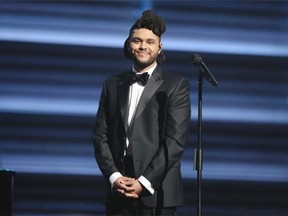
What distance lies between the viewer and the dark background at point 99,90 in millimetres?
4566

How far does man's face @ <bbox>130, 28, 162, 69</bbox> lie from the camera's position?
3.53m

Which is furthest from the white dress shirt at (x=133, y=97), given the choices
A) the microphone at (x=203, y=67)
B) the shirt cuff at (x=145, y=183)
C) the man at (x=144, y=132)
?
the microphone at (x=203, y=67)

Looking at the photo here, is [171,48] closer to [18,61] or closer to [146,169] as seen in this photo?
[18,61]

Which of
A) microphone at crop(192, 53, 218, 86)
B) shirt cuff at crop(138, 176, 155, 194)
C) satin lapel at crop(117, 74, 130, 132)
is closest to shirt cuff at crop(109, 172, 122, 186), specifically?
shirt cuff at crop(138, 176, 155, 194)

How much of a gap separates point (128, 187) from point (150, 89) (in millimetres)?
534

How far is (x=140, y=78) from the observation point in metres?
3.54

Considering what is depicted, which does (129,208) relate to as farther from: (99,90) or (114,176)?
(99,90)

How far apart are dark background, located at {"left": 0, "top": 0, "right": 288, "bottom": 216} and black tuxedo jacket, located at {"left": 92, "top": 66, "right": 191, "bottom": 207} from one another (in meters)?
1.07

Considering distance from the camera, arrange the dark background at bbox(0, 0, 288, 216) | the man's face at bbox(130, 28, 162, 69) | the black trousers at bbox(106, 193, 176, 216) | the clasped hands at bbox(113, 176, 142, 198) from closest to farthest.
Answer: the clasped hands at bbox(113, 176, 142, 198)
the black trousers at bbox(106, 193, 176, 216)
the man's face at bbox(130, 28, 162, 69)
the dark background at bbox(0, 0, 288, 216)

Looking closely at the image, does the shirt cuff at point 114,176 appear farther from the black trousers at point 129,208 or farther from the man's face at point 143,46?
the man's face at point 143,46

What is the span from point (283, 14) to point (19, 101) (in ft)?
6.23

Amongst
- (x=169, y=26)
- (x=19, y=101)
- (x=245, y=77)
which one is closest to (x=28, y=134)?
(x=19, y=101)

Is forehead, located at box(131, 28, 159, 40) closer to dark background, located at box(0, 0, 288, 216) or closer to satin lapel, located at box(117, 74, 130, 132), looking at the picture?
satin lapel, located at box(117, 74, 130, 132)

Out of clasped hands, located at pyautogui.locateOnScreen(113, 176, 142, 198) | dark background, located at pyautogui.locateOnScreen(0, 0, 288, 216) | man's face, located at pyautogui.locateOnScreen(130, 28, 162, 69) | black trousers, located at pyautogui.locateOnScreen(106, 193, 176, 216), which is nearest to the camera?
clasped hands, located at pyautogui.locateOnScreen(113, 176, 142, 198)
